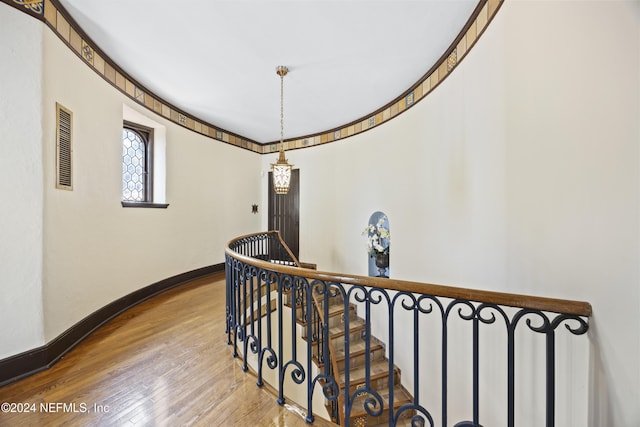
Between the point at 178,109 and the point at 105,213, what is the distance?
6.82 ft

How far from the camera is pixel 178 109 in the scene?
402 centimetres

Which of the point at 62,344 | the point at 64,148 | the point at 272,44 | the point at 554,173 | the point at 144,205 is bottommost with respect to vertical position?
the point at 62,344

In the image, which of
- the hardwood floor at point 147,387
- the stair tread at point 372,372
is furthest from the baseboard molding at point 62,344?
the stair tread at point 372,372

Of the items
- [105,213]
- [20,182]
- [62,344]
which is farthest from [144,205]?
[62,344]

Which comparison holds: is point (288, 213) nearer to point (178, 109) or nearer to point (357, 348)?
point (178, 109)

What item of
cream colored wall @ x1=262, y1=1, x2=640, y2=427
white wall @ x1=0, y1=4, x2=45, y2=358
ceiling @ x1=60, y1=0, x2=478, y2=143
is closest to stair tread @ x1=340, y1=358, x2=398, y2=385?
cream colored wall @ x1=262, y1=1, x2=640, y2=427

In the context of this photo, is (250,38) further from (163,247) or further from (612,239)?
(163,247)

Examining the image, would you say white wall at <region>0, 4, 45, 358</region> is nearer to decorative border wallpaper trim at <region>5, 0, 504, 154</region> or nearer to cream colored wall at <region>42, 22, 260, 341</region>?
cream colored wall at <region>42, 22, 260, 341</region>

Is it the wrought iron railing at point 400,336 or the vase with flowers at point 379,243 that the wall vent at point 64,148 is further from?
the vase with flowers at point 379,243

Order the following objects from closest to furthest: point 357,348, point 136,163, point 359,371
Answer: point 136,163 < point 359,371 < point 357,348

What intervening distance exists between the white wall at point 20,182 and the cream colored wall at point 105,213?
0.06 meters

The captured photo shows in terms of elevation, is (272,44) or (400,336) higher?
(272,44)

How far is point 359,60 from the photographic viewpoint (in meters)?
2.66

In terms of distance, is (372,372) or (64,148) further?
(372,372)
